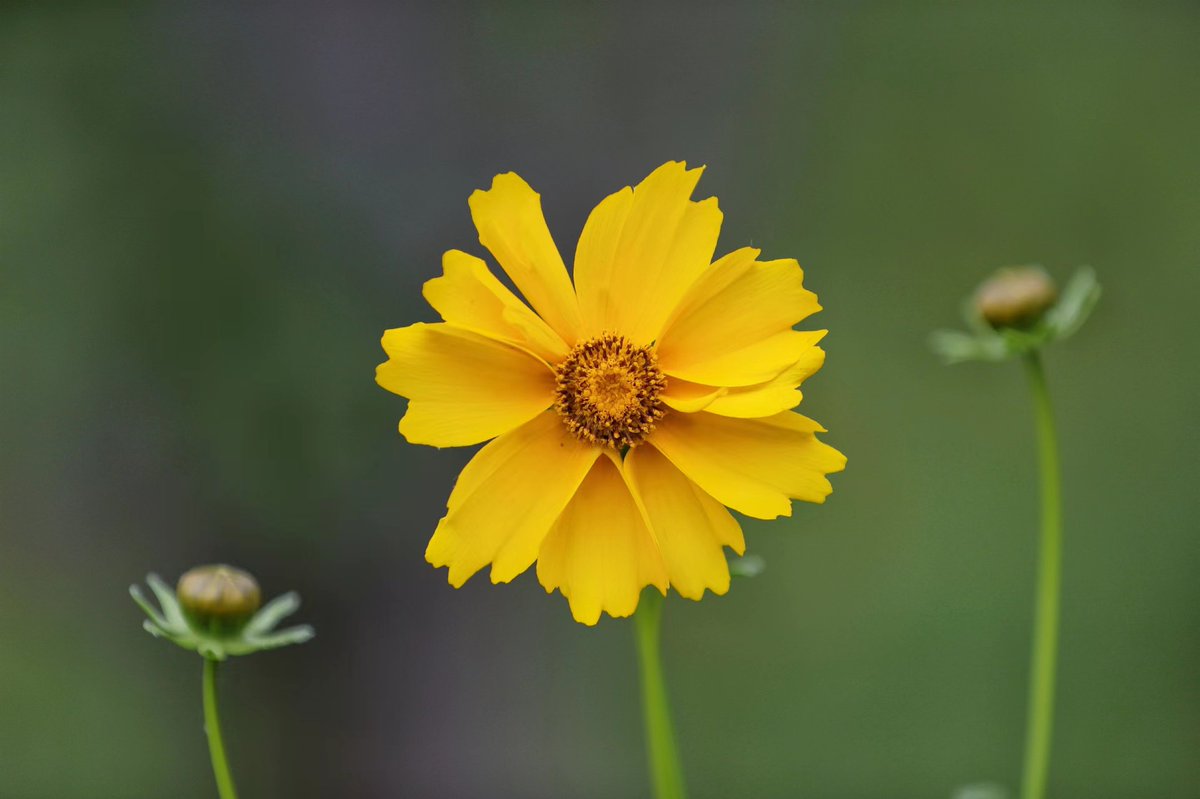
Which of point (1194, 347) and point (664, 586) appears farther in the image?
point (1194, 347)

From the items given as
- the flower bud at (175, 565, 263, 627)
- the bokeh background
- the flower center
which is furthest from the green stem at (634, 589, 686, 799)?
the bokeh background

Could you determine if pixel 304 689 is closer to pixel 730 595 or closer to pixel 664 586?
pixel 730 595

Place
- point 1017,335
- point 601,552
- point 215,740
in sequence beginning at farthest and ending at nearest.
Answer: point 1017,335 < point 601,552 < point 215,740

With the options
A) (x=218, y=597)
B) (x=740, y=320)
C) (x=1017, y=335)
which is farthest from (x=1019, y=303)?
(x=218, y=597)

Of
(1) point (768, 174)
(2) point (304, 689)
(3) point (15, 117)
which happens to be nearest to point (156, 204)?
(3) point (15, 117)

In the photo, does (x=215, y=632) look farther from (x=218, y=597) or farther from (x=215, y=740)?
(x=215, y=740)

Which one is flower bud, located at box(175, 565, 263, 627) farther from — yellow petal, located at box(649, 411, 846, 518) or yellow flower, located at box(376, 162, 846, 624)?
yellow petal, located at box(649, 411, 846, 518)

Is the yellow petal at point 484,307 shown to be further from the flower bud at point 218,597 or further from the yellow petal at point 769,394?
the flower bud at point 218,597

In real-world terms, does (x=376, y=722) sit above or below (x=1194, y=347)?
below
